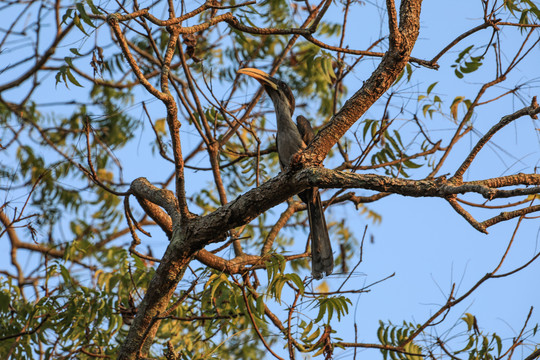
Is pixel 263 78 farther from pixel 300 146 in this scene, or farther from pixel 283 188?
pixel 283 188

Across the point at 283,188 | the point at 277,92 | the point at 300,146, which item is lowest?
the point at 283,188

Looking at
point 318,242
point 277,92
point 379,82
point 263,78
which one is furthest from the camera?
point 277,92

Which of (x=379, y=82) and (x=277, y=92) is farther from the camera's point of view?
(x=277, y=92)

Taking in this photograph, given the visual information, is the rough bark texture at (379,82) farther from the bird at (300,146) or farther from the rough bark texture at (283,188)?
the bird at (300,146)

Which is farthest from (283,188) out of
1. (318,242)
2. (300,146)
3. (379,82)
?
(300,146)

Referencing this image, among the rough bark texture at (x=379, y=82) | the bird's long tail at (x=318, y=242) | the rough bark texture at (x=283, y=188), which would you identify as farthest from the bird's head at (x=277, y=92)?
the rough bark texture at (x=379, y=82)

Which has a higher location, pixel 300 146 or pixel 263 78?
pixel 263 78

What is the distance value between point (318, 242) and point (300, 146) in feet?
3.13

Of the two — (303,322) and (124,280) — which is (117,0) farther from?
(303,322)

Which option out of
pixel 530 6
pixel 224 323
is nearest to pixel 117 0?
pixel 224 323

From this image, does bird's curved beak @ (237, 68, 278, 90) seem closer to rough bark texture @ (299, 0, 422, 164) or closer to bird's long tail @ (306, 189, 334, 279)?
bird's long tail @ (306, 189, 334, 279)

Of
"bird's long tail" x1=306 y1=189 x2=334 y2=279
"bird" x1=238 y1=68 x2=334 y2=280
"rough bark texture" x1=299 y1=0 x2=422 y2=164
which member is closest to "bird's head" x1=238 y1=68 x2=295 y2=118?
"bird" x1=238 y1=68 x2=334 y2=280

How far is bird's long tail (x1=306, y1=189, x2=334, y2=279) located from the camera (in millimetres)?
4223

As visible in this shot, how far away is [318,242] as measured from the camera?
4352 millimetres
